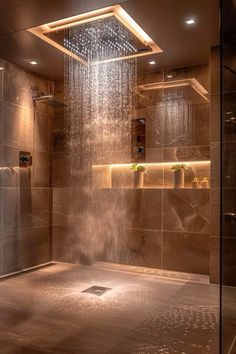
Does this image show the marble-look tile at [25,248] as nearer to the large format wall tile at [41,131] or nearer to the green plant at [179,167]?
the large format wall tile at [41,131]

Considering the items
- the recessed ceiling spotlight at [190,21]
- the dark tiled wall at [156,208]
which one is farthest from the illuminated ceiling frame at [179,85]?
the recessed ceiling spotlight at [190,21]

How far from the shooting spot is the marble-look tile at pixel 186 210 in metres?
3.39

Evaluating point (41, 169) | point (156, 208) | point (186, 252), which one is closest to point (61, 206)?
point (41, 169)

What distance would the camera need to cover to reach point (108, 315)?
238 cm

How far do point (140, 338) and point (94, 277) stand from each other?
1478mm

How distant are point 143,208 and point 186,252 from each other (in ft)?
2.16

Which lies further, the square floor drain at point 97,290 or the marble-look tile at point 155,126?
the marble-look tile at point 155,126

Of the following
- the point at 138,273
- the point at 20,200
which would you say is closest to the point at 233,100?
the point at 138,273

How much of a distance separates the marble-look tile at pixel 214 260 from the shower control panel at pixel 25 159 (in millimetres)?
2167

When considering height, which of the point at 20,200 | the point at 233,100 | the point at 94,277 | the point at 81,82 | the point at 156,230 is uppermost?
the point at 81,82

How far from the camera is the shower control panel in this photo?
3.73 m

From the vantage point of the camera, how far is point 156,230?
3629 mm

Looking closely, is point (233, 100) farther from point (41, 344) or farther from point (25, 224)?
point (25, 224)

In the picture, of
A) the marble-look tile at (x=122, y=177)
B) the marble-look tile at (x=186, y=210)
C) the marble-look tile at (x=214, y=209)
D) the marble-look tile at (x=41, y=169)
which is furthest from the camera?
the marble-look tile at (x=41, y=169)
